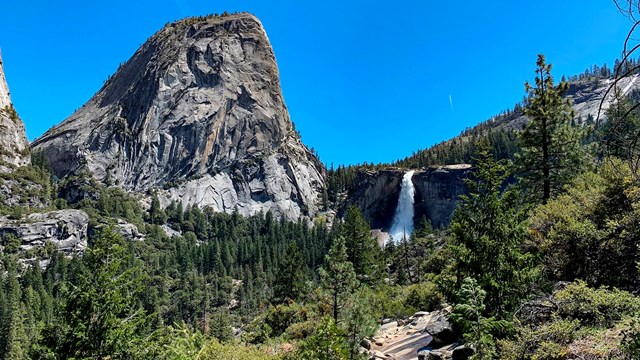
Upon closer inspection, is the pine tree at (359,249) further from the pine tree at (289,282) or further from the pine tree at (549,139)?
the pine tree at (549,139)

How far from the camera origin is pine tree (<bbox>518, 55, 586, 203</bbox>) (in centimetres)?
2056

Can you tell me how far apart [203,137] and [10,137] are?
57520 millimetres

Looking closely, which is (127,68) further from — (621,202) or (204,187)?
(621,202)

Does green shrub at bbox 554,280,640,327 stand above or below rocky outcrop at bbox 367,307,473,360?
above

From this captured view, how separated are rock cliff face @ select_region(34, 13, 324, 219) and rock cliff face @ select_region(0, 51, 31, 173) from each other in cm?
1955

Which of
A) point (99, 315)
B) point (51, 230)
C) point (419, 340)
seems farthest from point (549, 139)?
point (51, 230)

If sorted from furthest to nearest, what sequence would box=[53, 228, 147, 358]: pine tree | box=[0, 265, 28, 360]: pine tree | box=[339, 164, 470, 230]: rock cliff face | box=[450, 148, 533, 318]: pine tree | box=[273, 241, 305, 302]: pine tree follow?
box=[339, 164, 470, 230]: rock cliff face → box=[0, 265, 28, 360]: pine tree → box=[273, 241, 305, 302]: pine tree → box=[53, 228, 147, 358]: pine tree → box=[450, 148, 533, 318]: pine tree

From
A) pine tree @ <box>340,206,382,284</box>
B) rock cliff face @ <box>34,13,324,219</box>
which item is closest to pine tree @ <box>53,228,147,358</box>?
pine tree @ <box>340,206,382,284</box>

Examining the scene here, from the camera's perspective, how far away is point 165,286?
296ft

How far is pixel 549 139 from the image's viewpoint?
20.8 m

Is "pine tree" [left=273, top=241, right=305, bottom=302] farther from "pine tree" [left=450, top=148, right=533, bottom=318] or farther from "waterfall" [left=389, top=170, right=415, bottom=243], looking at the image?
"waterfall" [left=389, top=170, right=415, bottom=243]

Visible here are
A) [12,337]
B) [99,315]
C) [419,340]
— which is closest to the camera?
[99,315]

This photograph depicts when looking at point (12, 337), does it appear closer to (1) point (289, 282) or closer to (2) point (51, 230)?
(1) point (289, 282)

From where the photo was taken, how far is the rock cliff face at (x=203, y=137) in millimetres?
149125
